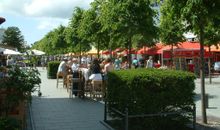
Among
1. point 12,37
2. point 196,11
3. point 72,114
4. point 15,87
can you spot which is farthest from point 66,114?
point 12,37

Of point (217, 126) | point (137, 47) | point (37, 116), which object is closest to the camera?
point (217, 126)

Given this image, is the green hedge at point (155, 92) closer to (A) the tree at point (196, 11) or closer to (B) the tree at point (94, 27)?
(A) the tree at point (196, 11)

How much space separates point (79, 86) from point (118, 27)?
2.74 meters

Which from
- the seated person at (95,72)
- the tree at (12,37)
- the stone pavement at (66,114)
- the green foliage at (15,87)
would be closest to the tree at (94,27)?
the seated person at (95,72)

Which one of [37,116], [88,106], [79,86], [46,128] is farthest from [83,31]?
[46,128]

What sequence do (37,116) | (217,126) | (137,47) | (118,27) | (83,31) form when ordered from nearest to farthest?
(217,126) → (37,116) → (118,27) → (83,31) → (137,47)

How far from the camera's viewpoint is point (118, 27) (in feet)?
51.3

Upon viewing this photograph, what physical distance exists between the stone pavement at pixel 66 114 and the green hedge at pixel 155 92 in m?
1.33

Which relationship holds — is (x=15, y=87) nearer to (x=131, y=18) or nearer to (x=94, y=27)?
(x=131, y=18)

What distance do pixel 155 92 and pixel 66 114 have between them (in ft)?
13.0

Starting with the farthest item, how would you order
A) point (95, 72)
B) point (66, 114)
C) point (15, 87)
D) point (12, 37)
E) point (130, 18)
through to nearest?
1. point (12, 37)
2. point (95, 72)
3. point (130, 18)
4. point (66, 114)
5. point (15, 87)

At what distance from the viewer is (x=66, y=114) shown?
1195 centimetres

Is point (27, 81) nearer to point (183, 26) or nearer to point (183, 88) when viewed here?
point (183, 88)

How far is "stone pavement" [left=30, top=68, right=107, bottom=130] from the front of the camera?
1002 centimetres
